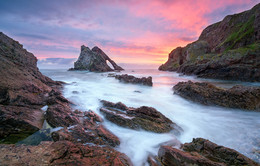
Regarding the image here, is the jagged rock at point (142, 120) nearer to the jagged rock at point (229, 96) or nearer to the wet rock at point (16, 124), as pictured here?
the wet rock at point (16, 124)

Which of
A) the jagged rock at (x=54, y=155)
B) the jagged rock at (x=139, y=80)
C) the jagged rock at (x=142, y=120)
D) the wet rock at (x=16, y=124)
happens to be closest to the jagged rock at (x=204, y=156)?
the jagged rock at (x=54, y=155)

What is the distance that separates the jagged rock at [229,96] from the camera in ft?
22.8

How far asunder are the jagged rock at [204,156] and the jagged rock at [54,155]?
1150 mm

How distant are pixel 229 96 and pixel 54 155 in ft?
30.6

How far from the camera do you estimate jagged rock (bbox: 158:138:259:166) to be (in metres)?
2.47

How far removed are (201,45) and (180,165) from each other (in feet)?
198

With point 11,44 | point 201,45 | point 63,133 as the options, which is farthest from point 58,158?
point 201,45

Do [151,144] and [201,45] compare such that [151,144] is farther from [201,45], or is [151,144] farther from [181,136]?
[201,45]

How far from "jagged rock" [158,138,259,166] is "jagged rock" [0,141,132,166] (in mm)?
1150

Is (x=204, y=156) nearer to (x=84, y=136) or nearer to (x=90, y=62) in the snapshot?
(x=84, y=136)

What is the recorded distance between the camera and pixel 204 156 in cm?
294

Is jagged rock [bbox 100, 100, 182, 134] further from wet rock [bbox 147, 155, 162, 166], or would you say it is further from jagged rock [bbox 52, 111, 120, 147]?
wet rock [bbox 147, 155, 162, 166]

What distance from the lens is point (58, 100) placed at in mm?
6195

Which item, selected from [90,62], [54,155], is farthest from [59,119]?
[90,62]
